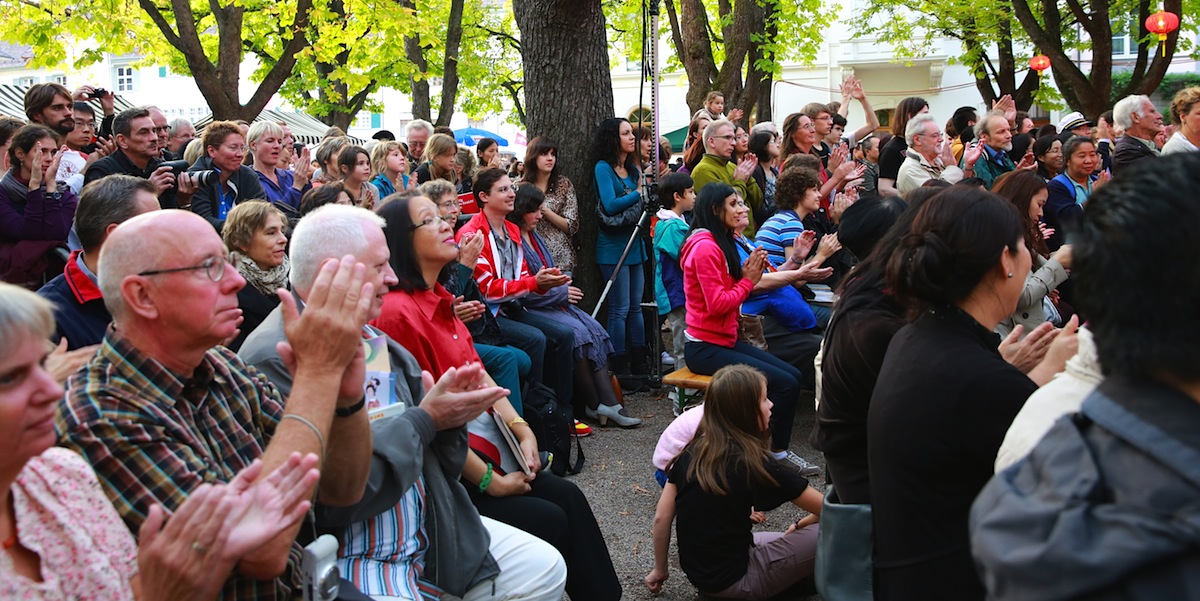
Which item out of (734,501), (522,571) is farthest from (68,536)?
(734,501)

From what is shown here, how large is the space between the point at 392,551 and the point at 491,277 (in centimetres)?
351

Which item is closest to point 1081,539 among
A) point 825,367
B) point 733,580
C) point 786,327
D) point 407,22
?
point 825,367

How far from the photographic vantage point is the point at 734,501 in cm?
412

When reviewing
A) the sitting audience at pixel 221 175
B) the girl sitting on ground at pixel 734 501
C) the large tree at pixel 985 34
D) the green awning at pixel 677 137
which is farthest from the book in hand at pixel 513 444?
the green awning at pixel 677 137

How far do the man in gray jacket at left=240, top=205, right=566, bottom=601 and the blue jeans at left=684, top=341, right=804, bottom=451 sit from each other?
8.93ft

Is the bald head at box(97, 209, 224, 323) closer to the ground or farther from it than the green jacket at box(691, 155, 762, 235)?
farther from it

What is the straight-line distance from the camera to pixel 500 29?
93.7ft

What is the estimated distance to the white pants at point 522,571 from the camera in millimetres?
3453

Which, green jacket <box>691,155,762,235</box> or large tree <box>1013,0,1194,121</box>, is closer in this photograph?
green jacket <box>691,155,762,235</box>

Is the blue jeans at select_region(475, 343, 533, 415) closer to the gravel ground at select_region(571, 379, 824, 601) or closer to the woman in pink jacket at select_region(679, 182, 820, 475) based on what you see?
the gravel ground at select_region(571, 379, 824, 601)

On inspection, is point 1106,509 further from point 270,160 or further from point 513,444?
point 270,160

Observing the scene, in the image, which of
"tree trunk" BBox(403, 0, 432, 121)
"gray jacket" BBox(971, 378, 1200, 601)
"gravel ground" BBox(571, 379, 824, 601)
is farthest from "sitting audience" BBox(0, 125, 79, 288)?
"tree trunk" BBox(403, 0, 432, 121)

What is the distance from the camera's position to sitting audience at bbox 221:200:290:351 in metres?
4.89

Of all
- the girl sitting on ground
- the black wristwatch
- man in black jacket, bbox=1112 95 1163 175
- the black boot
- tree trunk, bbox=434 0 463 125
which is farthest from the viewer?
tree trunk, bbox=434 0 463 125
